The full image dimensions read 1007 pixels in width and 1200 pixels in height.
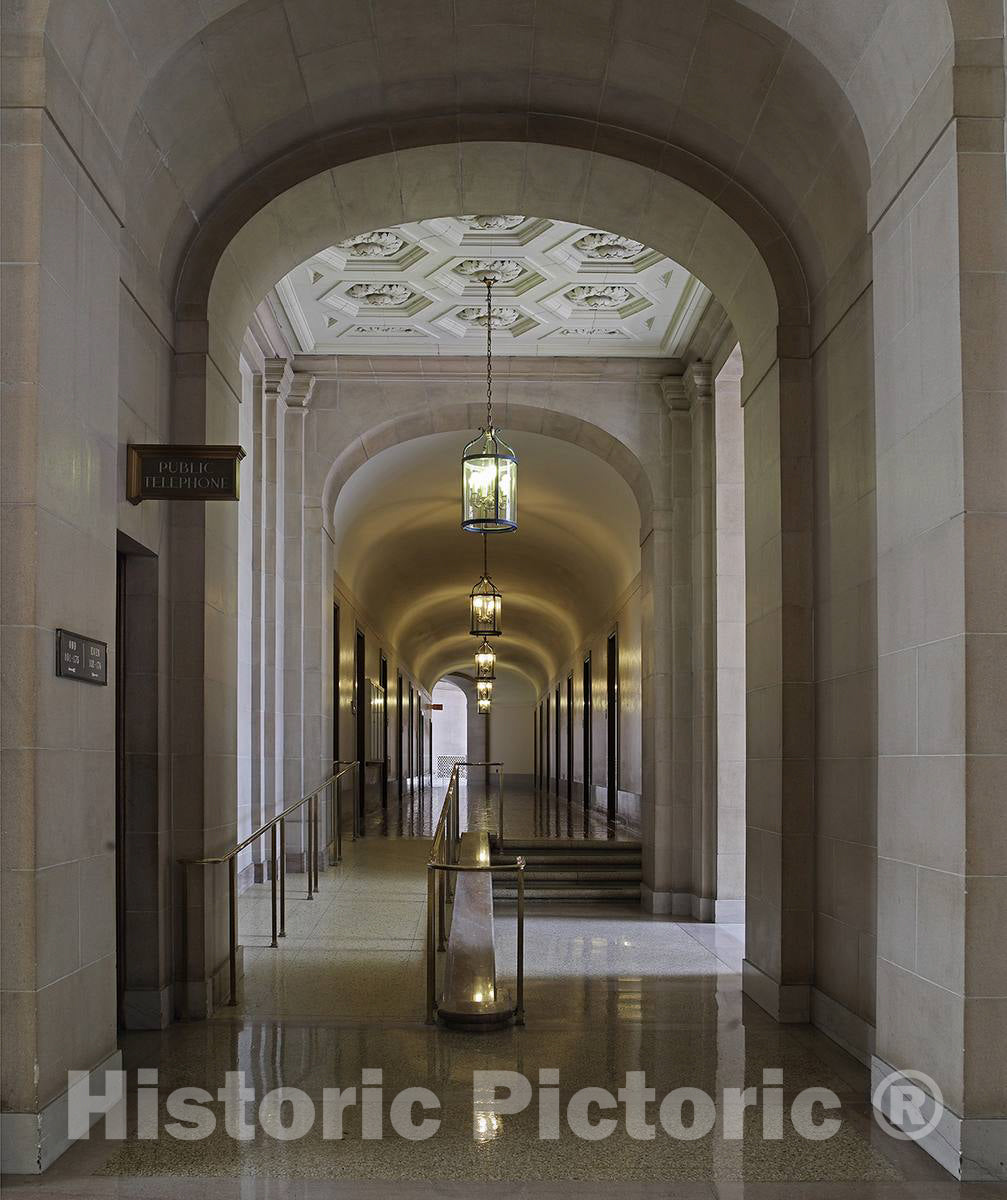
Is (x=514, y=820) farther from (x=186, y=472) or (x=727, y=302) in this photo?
(x=186, y=472)

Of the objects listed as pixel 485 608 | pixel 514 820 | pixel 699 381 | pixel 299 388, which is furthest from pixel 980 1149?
pixel 485 608

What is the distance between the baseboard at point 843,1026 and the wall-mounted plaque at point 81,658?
3808mm

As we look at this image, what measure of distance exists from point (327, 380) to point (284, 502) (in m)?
1.30

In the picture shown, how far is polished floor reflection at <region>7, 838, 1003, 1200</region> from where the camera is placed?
4.29m

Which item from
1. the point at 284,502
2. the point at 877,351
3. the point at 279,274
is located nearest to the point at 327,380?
the point at 284,502

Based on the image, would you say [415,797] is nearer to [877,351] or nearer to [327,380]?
[327,380]

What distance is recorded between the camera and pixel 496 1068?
580 cm

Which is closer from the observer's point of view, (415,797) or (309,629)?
(309,629)

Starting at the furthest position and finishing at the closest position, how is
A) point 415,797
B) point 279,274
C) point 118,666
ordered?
1. point 415,797
2. point 279,274
3. point 118,666

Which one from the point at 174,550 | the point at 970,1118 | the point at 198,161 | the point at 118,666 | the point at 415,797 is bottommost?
the point at 415,797

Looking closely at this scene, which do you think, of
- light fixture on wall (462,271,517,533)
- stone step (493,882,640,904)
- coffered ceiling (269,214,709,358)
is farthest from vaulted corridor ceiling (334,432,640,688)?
stone step (493,882,640,904)

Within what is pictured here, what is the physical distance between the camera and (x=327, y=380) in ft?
41.1

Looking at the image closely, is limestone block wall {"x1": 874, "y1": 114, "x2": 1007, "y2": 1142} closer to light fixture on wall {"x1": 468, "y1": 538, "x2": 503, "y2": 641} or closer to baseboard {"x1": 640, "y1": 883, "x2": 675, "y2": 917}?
baseboard {"x1": 640, "y1": 883, "x2": 675, "y2": 917}

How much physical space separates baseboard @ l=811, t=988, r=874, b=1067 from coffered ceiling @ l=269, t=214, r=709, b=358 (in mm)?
5505
